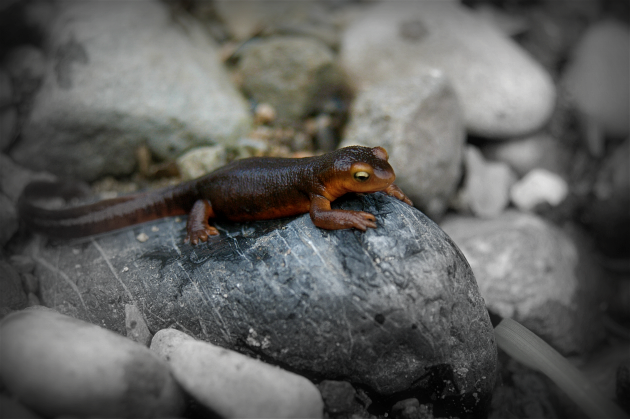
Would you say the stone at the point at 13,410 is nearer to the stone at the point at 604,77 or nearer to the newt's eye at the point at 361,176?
the newt's eye at the point at 361,176

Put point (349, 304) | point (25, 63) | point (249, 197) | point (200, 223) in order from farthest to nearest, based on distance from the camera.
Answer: point (25, 63) → point (200, 223) → point (249, 197) → point (349, 304)

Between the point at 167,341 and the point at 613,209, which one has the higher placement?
the point at 167,341

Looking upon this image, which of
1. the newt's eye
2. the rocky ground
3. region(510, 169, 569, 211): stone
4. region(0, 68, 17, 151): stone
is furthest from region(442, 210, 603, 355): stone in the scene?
region(0, 68, 17, 151): stone

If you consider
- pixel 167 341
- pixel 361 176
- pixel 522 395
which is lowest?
pixel 522 395

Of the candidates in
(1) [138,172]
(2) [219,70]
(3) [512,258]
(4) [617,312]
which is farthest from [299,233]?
(4) [617,312]

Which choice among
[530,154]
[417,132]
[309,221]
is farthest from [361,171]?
[530,154]

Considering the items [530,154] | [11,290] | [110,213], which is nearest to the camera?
[11,290]

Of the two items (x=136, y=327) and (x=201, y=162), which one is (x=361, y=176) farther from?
(x=201, y=162)
